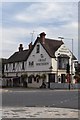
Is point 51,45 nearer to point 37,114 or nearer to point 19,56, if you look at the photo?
point 19,56

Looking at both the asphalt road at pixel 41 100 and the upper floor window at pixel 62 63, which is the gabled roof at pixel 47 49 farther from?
the asphalt road at pixel 41 100

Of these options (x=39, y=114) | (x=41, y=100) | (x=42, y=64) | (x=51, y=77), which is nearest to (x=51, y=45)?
(x=42, y=64)

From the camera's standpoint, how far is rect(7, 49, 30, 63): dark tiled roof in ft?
258

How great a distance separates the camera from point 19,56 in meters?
81.7

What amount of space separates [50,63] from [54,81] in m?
3.54

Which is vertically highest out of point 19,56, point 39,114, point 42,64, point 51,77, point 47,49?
point 47,49

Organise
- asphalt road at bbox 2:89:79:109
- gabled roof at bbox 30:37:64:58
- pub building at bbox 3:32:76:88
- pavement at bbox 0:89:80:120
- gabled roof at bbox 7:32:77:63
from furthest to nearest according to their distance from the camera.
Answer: gabled roof at bbox 7:32:77:63
gabled roof at bbox 30:37:64:58
pub building at bbox 3:32:76:88
asphalt road at bbox 2:89:79:109
pavement at bbox 0:89:80:120

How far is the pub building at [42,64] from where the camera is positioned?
69.6 metres

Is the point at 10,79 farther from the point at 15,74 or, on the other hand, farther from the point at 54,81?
the point at 54,81

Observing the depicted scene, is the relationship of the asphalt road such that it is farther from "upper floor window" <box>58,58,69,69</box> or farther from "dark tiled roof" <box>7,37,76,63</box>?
"dark tiled roof" <box>7,37,76,63</box>

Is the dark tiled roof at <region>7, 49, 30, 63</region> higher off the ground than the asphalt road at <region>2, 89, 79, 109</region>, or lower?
higher

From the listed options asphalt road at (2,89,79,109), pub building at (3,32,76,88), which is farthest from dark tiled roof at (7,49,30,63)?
asphalt road at (2,89,79,109)

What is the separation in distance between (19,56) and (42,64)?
1124cm

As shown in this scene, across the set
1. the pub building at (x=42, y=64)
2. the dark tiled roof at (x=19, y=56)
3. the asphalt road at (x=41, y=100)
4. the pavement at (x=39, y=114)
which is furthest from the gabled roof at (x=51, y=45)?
the pavement at (x=39, y=114)
